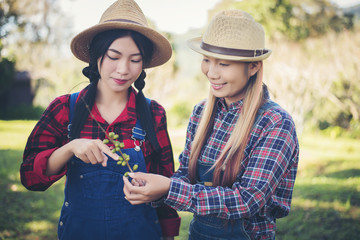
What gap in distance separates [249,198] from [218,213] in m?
0.19

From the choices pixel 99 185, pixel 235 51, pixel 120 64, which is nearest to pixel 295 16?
pixel 235 51

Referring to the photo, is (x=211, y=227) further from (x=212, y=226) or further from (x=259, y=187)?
(x=259, y=187)

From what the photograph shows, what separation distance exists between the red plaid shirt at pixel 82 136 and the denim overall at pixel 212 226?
9.1 inches

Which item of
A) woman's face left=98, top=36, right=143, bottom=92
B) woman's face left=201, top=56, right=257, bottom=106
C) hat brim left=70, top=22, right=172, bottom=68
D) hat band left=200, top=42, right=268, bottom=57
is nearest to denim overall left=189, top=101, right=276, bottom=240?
woman's face left=201, top=56, right=257, bottom=106

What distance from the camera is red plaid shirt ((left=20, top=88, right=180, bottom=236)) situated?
1.88 metres

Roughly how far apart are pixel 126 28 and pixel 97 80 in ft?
1.44

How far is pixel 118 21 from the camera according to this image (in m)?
1.91

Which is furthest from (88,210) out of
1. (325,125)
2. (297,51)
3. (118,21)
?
(325,125)

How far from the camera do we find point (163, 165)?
2256 millimetres

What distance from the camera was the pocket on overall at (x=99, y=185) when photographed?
1.94 m

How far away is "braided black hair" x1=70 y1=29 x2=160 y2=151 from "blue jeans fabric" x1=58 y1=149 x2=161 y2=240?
21 cm

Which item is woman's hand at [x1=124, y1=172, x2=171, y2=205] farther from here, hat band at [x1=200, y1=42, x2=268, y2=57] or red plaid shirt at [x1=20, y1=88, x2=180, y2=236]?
hat band at [x1=200, y1=42, x2=268, y2=57]

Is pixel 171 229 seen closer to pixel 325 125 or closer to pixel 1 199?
pixel 1 199

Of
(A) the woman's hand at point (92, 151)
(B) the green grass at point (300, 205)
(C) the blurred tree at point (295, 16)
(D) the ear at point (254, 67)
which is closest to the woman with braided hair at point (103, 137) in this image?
(A) the woman's hand at point (92, 151)
